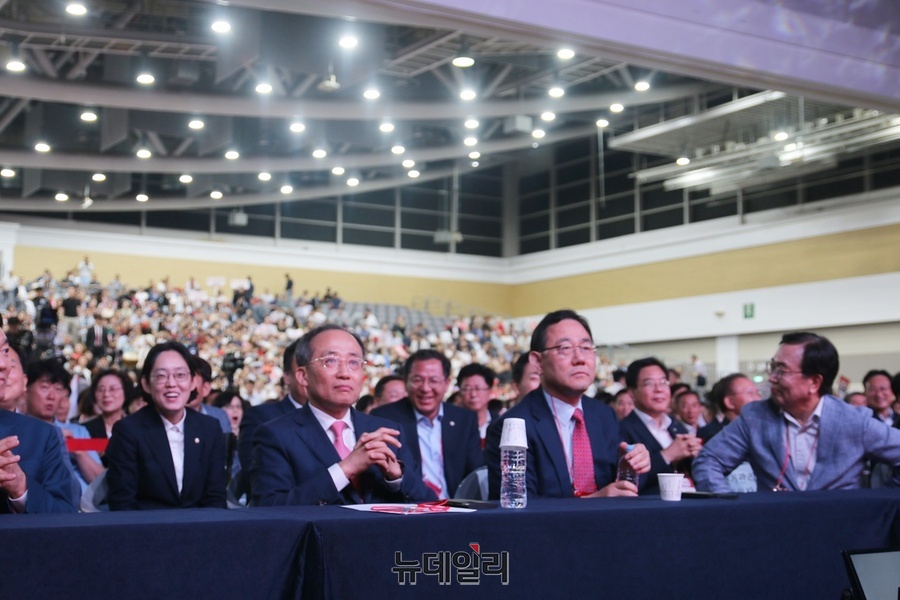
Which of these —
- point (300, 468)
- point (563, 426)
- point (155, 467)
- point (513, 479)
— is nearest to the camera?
point (513, 479)

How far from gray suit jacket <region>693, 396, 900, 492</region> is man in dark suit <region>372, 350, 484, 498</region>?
2.05 metres

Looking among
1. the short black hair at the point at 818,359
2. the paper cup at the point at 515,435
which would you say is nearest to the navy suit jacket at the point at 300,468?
the paper cup at the point at 515,435

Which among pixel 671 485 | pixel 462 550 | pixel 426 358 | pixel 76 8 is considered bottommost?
pixel 462 550

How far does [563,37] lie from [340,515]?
5.18 m

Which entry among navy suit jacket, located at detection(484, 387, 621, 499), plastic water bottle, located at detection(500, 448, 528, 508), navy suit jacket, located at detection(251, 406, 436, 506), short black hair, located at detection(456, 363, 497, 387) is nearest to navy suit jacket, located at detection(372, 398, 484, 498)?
short black hair, located at detection(456, 363, 497, 387)

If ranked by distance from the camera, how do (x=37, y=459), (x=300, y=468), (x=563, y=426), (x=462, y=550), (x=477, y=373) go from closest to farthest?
(x=462, y=550) → (x=300, y=468) → (x=37, y=459) → (x=563, y=426) → (x=477, y=373)

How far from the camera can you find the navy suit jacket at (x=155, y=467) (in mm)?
4105

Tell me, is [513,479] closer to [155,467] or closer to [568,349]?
[568,349]

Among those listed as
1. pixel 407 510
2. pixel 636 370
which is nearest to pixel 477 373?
pixel 636 370

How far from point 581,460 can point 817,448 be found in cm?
87

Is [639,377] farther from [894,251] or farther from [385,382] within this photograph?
[894,251]

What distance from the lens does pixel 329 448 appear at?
3.09 meters

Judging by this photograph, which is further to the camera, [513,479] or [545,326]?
[545,326]

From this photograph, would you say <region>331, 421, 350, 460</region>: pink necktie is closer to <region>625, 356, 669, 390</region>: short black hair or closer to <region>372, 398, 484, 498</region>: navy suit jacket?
<region>372, 398, 484, 498</region>: navy suit jacket
